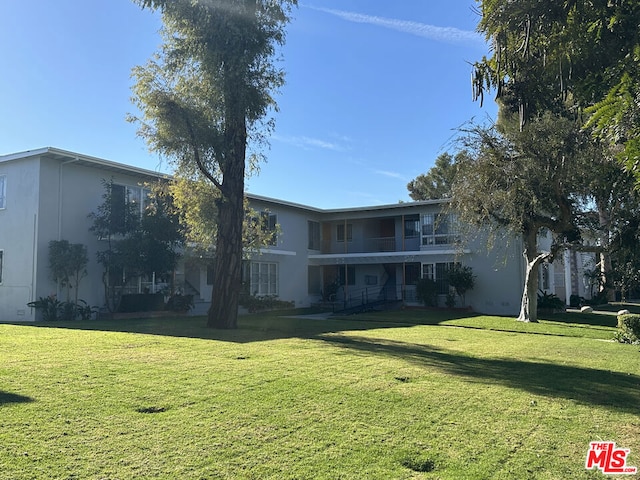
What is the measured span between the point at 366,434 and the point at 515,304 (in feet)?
71.7

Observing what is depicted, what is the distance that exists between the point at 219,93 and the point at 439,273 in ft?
55.5

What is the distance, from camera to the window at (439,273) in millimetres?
26641

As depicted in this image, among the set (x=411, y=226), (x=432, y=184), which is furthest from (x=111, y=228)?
(x=432, y=184)

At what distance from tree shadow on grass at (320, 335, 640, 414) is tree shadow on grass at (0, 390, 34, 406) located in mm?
5722

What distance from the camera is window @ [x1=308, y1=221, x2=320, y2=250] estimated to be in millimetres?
31500

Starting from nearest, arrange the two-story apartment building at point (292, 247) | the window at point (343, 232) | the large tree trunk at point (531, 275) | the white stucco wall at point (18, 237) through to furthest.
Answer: the white stucco wall at point (18, 237), the two-story apartment building at point (292, 247), the large tree trunk at point (531, 275), the window at point (343, 232)

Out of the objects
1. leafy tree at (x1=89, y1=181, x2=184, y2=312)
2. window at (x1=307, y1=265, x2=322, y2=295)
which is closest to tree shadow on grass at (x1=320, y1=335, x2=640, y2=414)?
leafy tree at (x1=89, y1=181, x2=184, y2=312)

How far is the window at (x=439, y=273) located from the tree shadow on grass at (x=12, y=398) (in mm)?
22431

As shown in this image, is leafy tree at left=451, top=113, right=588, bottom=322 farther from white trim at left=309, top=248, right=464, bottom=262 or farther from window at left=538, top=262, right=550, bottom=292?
window at left=538, top=262, right=550, bottom=292

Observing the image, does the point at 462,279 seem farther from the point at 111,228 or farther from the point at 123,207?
the point at 111,228

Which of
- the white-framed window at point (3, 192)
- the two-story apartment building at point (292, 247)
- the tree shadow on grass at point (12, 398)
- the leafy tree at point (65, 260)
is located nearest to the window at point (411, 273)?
the two-story apartment building at point (292, 247)

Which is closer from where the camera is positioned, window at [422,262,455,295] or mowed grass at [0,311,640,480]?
mowed grass at [0,311,640,480]

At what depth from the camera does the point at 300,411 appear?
18.3ft

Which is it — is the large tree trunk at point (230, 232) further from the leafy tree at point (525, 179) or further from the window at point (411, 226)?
the window at point (411, 226)
